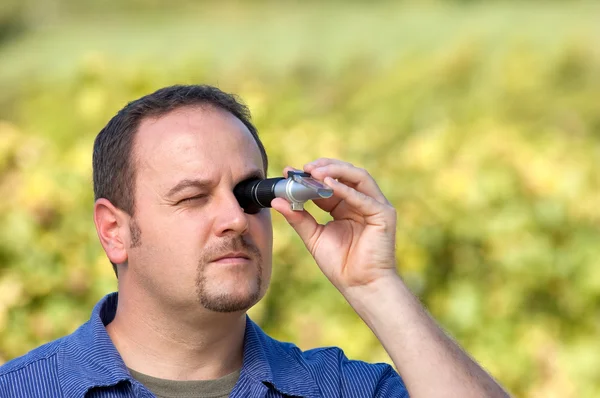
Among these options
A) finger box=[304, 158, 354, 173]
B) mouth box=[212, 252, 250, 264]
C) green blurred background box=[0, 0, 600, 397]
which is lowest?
green blurred background box=[0, 0, 600, 397]

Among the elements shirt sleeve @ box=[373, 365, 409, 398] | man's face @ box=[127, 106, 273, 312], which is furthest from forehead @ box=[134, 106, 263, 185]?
shirt sleeve @ box=[373, 365, 409, 398]

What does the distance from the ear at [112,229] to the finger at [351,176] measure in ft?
1.59

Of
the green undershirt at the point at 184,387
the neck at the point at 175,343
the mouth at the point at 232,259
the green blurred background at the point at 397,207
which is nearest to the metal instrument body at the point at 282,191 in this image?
the mouth at the point at 232,259

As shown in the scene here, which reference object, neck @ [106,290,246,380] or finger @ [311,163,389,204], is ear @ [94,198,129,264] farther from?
finger @ [311,163,389,204]

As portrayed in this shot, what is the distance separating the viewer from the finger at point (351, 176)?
2176mm

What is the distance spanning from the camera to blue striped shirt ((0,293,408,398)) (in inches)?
84.7

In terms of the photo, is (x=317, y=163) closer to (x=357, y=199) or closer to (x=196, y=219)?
(x=357, y=199)

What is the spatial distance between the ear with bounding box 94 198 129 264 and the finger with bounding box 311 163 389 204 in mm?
486

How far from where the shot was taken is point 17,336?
11.1ft

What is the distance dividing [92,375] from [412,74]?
6.29 meters

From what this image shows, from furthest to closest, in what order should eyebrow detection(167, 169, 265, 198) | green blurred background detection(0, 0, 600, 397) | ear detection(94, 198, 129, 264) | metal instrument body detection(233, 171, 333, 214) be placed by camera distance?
green blurred background detection(0, 0, 600, 397) < ear detection(94, 198, 129, 264) < eyebrow detection(167, 169, 265, 198) < metal instrument body detection(233, 171, 333, 214)

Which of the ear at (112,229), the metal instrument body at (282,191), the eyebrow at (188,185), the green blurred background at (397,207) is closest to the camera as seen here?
the metal instrument body at (282,191)

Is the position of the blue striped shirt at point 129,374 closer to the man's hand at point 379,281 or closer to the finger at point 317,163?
the man's hand at point 379,281

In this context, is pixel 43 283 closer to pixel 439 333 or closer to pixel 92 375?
pixel 92 375
